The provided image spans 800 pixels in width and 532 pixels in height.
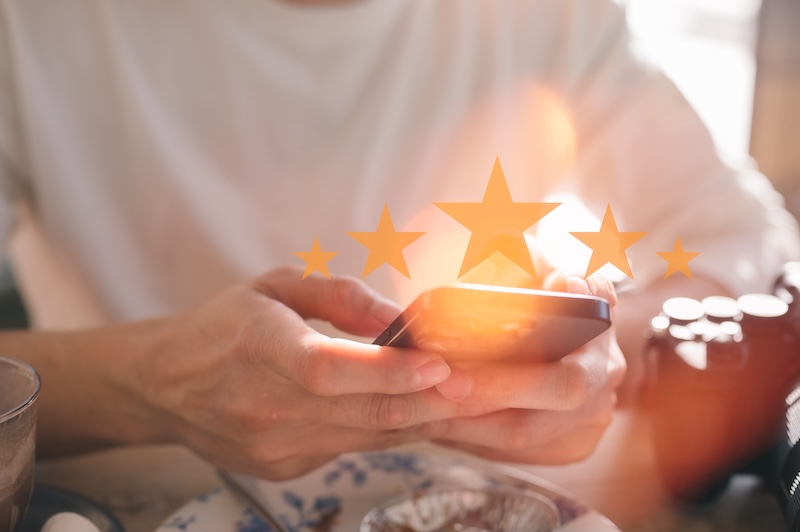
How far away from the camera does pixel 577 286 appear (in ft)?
1.53

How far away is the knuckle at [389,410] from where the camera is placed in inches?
17.7

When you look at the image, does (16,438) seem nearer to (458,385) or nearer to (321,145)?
(458,385)

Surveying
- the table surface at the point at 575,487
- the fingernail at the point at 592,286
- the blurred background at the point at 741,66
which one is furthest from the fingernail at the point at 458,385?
the blurred background at the point at 741,66

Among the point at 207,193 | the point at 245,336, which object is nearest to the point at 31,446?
the point at 245,336

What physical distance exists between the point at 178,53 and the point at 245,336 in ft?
1.97

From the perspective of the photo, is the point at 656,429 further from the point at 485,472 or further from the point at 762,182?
the point at 762,182

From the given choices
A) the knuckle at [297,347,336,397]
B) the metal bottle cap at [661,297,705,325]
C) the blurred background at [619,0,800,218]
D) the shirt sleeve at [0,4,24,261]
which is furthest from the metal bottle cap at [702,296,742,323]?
the shirt sleeve at [0,4,24,261]

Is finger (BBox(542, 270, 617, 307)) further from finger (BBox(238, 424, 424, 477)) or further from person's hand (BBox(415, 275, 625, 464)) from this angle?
finger (BBox(238, 424, 424, 477))

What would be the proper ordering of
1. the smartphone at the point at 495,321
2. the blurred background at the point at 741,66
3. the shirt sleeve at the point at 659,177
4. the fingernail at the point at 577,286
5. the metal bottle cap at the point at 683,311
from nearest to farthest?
the smartphone at the point at 495,321 < the fingernail at the point at 577,286 < the metal bottle cap at the point at 683,311 < the shirt sleeve at the point at 659,177 < the blurred background at the point at 741,66

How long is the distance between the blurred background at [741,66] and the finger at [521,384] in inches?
24.5

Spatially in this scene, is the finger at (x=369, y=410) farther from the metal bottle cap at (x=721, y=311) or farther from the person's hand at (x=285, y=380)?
the metal bottle cap at (x=721, y=311)

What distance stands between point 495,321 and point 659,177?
2.21 ft

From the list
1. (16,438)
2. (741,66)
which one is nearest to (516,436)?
(16,438)

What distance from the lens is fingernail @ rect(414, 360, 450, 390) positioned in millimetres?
398
